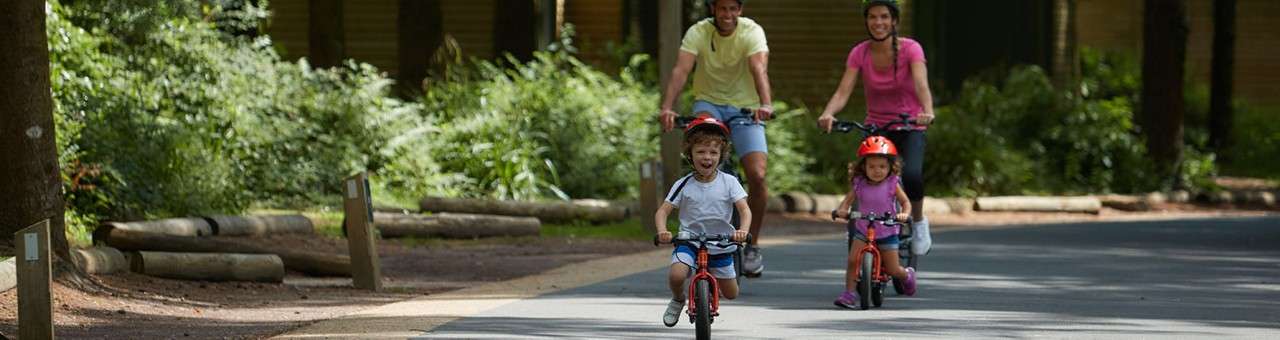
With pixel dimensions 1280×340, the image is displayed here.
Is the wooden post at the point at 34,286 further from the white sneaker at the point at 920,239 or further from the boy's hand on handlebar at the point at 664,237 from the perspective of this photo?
the white sneaker at the point at 920,239

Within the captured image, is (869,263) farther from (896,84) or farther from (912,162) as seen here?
(896,84)

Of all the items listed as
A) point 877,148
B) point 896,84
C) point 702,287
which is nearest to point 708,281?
point 702,287

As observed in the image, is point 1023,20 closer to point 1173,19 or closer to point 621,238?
point 1173,19

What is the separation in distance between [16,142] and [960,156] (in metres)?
15.9

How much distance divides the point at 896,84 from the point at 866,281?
1.66 metres

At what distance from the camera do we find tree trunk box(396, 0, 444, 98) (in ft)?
87.3

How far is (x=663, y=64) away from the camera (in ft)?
A: 63.1

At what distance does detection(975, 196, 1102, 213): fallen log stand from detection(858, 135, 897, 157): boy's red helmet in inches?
518

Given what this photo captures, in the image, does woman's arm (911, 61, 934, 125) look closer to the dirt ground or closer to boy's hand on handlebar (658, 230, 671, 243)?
the dirt ground

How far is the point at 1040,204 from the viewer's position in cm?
2530

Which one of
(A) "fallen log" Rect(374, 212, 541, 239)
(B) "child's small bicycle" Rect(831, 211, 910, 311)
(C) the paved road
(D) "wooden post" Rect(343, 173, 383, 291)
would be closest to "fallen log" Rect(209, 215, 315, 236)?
(A) "fallen log" Rect(374, 212, 541, 239)

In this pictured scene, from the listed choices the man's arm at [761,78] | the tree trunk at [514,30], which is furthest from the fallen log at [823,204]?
the man's arm at [761,78]

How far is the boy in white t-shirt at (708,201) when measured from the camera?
9914 mm

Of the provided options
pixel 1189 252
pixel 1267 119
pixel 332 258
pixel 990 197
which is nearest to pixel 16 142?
pixel 332 258
